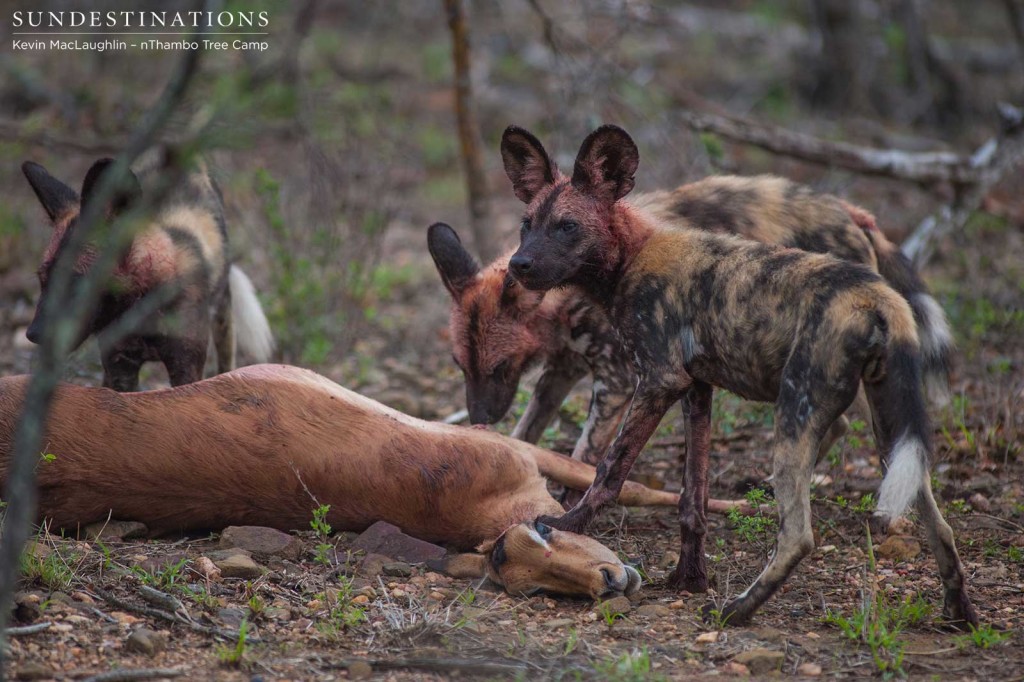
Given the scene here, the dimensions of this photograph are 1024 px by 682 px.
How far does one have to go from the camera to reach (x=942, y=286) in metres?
8.34

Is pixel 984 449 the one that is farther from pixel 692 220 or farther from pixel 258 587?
pixel 258 587

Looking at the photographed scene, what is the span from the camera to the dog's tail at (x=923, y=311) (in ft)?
13.5

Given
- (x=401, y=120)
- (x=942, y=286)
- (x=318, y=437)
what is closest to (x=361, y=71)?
(x=401, y=120)

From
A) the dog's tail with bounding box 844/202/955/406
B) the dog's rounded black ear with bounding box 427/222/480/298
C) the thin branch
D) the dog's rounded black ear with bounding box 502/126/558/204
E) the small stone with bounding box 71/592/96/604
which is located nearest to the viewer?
the small stone with bounding box 71/592/96/604

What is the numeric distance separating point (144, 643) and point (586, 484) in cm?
210

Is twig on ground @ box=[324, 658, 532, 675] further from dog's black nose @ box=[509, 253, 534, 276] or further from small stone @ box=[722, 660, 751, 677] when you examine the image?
dog's black nose @ box=[509, 253, 534, 276]

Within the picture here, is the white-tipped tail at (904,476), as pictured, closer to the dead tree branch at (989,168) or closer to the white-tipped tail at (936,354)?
the white-tipped tail at (936,354)

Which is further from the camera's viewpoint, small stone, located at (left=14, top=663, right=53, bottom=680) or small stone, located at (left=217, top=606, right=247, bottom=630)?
small stone, located at (left=217, top=606, right=247, bottom=630)

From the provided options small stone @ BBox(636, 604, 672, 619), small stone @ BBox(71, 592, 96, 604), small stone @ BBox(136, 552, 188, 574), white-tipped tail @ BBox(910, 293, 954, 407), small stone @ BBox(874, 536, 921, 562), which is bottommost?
small stone @ BBox(636, 604, 672, 619)

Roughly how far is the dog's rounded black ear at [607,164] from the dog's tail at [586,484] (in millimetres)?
1162

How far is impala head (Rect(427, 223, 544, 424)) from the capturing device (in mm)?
5469

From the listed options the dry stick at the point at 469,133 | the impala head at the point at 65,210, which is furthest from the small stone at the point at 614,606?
the dry stick at the point at 469,133

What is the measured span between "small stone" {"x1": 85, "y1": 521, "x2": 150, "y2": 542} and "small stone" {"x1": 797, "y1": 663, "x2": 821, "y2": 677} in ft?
8.39

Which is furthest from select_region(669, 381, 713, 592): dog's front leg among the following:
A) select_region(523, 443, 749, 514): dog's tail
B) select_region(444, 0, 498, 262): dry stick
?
select_region(444, 0, 498, 262): dry stick
